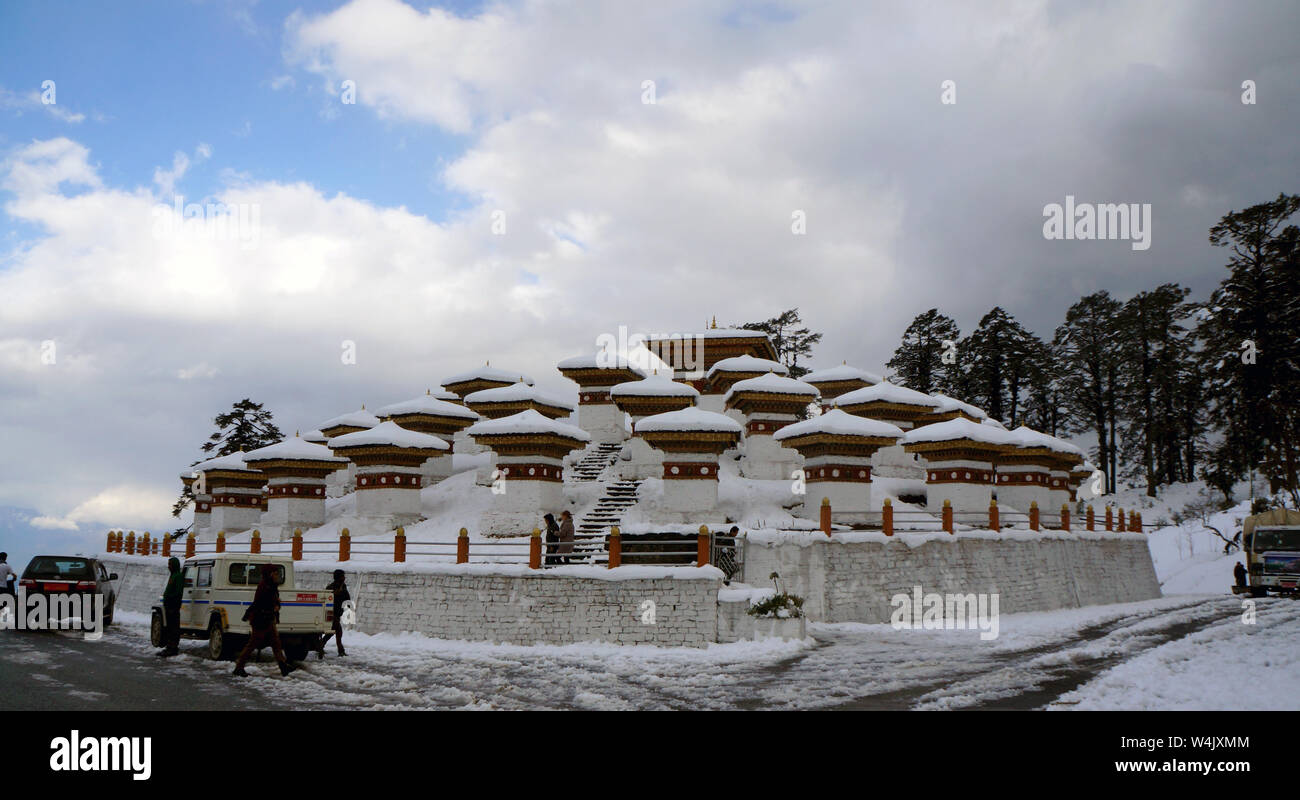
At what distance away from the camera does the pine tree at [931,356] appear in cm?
5903

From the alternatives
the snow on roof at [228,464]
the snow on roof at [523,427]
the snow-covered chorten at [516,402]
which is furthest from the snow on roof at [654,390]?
the snow on roof at [228,464]

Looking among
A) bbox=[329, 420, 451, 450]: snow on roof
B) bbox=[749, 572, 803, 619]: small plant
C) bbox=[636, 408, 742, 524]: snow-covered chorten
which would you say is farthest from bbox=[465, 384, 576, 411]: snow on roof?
bbox=[749, 572, 803, 619]: small plant

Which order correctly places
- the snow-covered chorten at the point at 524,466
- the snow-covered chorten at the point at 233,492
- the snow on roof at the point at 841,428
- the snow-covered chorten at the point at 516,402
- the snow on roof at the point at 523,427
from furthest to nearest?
the snow-covered chorten at the point at 516,402 < the snow-covered chorten at the point at 233,492 < the snow-covered chorten at the point at 524,466 < the snow on roof at the point at 523,427 < the snow on roof at the point at 841,428

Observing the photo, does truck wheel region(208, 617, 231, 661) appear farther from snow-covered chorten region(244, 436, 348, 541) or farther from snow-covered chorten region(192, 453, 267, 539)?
snow-covered chorten region(192, 453, 267, 539)

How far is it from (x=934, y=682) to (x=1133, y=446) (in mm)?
50166

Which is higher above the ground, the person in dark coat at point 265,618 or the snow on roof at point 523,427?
the snow on roof at point 523,427

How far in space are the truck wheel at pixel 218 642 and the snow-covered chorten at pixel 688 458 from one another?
13266 millimetres

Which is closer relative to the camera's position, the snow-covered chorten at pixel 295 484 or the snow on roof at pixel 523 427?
the snow on roof at pixel 523 427

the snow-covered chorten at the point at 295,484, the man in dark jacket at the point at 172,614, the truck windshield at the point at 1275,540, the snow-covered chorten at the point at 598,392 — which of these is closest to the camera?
the man in dark jacket at the point at 172,614

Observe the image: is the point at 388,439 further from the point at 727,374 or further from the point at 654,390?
the point at 727,374

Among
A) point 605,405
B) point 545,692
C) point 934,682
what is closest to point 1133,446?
point 605,405

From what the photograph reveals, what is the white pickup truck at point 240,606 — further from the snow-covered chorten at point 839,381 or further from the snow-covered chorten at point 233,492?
the snow-covered chorten at point 839,381

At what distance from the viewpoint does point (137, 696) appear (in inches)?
465
